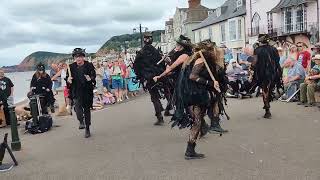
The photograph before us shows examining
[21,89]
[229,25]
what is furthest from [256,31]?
[21,89]

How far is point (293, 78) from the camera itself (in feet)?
45.0

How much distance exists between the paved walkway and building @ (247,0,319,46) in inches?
991

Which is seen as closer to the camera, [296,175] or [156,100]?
[296,175]

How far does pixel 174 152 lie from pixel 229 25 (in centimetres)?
4323

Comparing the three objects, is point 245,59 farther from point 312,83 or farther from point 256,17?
point 256,17

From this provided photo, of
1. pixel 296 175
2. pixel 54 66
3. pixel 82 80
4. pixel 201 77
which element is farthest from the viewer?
pixel 54 66

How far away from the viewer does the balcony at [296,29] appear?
A: 36.4 meters

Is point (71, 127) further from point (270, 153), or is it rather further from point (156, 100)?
point (270, 153)

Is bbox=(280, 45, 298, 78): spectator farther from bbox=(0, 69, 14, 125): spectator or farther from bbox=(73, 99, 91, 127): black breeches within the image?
bbox=(0, 69, 14, 125): spectator

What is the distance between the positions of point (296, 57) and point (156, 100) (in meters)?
5.52

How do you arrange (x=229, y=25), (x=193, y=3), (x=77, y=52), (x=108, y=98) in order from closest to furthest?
1. (x=77, y=52)
2. (x=108, y=98)
3. (x=229, y=25)
4. (x=193, y=3)

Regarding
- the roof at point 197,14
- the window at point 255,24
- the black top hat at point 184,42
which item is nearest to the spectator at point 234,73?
the black top hat at point 184,42

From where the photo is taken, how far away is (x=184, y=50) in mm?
9117

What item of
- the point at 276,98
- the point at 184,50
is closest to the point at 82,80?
the point at 184,50
